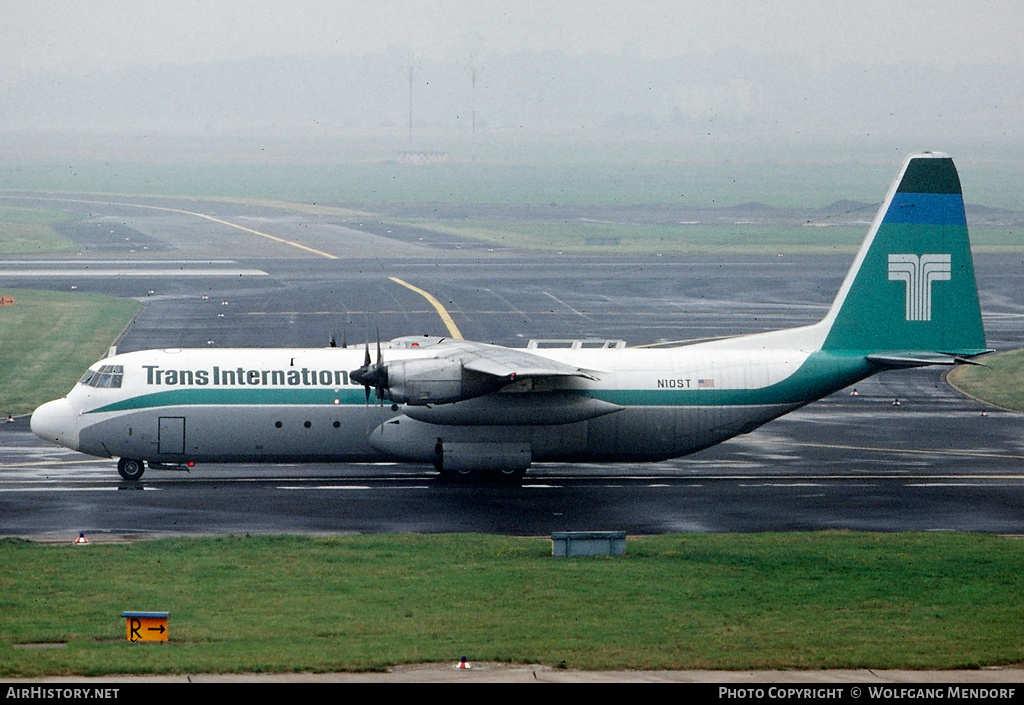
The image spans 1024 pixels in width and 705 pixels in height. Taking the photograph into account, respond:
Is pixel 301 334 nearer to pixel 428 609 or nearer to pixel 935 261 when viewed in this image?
pixel 935 261

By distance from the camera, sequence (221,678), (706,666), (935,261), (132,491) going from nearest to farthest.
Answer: (221,678), (706,666), (132,491), (935,261)

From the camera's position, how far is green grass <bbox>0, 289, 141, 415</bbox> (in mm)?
54562

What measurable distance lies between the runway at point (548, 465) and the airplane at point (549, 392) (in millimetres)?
1178

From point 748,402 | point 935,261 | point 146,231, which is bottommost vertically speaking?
point 748,402

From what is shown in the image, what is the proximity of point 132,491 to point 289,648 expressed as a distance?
1914 centimetres

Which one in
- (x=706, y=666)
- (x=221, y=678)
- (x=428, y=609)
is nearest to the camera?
(x=221, y=678)

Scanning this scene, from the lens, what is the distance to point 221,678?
720 inches

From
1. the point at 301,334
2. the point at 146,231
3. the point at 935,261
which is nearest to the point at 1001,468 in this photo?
the point at 935,261

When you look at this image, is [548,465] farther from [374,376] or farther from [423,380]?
[374,376]

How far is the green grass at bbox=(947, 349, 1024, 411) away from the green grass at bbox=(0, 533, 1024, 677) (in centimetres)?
2457

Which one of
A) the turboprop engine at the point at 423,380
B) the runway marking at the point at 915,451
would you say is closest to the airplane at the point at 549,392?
the turboprop engine at the point at 423,380

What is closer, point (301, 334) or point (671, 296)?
point (301, 334)

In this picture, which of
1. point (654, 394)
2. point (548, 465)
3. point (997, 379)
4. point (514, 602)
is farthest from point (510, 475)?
point (997, 379)

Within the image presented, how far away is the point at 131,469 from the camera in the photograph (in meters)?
39.8
